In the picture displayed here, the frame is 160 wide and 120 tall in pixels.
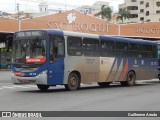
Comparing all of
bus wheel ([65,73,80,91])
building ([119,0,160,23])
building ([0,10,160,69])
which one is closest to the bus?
bus wheel ([65,73,80,91])

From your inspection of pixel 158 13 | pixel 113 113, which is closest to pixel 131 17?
pixel 158 13

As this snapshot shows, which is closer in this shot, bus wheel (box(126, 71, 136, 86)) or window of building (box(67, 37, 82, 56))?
window of building (box(67, 37, 82, 56))

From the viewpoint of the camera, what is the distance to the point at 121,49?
83.4 feet

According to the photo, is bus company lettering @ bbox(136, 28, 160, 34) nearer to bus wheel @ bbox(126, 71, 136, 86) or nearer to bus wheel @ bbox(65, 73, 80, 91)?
bus wheel @ bbox(126, 71, 136, 86)

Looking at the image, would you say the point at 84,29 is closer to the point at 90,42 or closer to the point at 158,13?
the point at 90,42

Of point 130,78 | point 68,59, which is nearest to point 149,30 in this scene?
point 130,78

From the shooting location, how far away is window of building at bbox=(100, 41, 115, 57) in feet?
77.6

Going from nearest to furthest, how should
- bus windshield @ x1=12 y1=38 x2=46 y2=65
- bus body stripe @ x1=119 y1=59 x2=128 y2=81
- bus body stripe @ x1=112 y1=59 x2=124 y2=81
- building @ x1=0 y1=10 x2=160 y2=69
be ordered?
bus windshield @ x1=12 y1=38 x2=46 y2=65 < bus body stripe @ x1=112 y1=59 x2=124 y2=81 < bus body stripe @ x1=119 y1=59 x2=128 y2=81 < building @ x1=0 y1=10 x2=160 y2=69

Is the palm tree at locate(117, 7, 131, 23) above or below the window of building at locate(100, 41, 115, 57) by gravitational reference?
above

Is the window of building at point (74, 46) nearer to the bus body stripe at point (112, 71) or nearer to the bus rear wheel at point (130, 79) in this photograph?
the bus body stripe at point (112, 71)

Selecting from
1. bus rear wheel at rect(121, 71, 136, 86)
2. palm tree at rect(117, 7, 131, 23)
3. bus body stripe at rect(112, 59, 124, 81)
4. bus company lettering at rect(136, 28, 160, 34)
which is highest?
palm tree at rect(117, 7, 131, 23)

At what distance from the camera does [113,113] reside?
41.5ft

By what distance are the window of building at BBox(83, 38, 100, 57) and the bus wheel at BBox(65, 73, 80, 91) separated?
1.42 metres

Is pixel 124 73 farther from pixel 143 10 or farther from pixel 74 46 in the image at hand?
pixel 143 10
